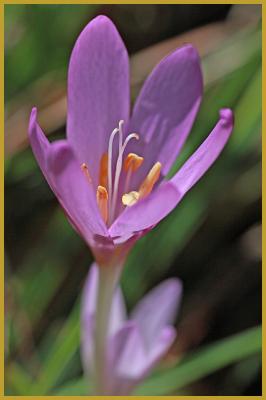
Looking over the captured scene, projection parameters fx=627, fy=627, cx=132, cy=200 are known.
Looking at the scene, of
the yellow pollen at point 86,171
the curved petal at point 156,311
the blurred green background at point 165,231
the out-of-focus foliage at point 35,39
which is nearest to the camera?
the yellow pollen at point 86,171

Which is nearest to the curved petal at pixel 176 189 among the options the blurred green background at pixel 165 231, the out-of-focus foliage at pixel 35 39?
the blurred green background at pixel 165 231

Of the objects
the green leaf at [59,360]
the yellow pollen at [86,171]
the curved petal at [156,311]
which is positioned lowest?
the green leaf at [59,360]

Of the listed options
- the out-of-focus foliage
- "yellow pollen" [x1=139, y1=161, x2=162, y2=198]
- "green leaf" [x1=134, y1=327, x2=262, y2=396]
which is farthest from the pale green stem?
the out-of-focus foliage

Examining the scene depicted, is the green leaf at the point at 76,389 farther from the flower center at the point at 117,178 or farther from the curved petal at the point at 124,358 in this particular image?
the flower center at the point at 117,178

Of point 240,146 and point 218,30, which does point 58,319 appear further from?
point 218,30

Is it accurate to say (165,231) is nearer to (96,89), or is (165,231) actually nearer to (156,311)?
(156,311)

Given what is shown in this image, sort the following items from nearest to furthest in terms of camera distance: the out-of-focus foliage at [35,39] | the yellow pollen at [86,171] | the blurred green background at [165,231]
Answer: the yellow pollen at [86,171], the blurred green background at [165,231], the out-of-focus foliage at [35,39]

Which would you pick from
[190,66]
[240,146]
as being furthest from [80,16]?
[190,66]
